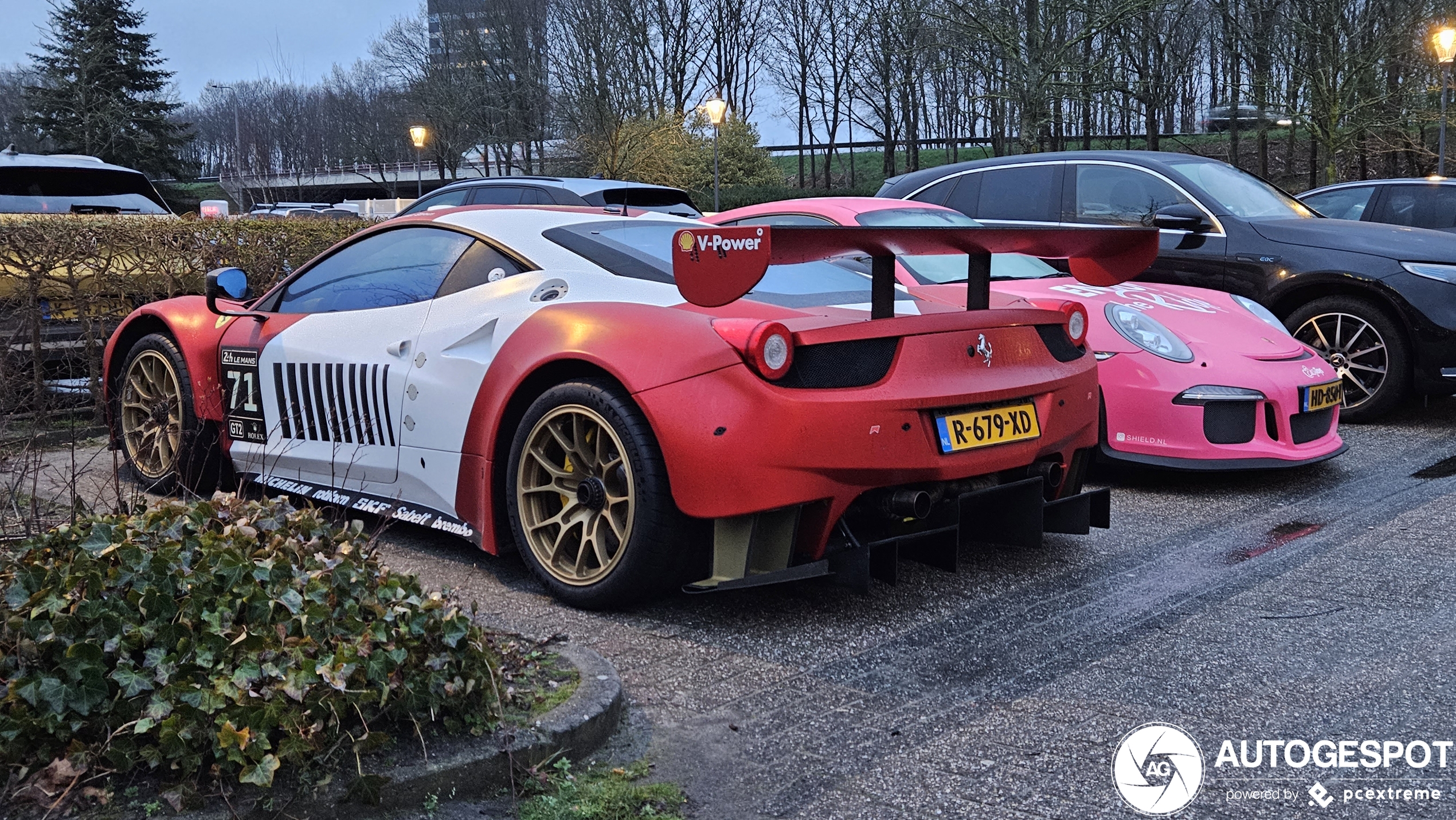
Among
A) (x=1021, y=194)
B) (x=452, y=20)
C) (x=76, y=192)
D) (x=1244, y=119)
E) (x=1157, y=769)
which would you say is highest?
(x=452, y=20)

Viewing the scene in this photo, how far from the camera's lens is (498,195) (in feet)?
41.4

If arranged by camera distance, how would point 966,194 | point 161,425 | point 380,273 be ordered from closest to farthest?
point 380,273, point 161,425, point 966,194

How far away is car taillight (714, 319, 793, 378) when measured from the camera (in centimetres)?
332

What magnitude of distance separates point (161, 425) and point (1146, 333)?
14.4 ft

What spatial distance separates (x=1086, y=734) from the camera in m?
2.82

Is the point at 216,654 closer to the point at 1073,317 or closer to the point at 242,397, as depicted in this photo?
the point at 242,397

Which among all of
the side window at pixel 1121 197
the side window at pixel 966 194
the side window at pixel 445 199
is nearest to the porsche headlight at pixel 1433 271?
the side window at pixel 1121 197

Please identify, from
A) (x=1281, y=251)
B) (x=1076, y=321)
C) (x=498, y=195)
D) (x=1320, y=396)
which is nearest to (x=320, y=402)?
(x=1076, y=321)

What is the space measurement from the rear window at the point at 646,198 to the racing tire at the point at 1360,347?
517cm

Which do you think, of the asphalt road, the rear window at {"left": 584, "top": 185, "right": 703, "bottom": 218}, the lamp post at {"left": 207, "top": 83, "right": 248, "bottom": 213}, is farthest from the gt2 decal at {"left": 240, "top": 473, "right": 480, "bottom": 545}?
the lamp post at {"left": 207, "top": 83, "right": 248, "bottom": 213}

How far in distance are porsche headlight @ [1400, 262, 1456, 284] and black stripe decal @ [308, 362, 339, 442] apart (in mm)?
6231

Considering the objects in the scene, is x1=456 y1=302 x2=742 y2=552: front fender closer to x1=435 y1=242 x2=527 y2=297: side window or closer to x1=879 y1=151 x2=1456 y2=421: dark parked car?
x1=435 y1=242 x2=527 y2=297: side window

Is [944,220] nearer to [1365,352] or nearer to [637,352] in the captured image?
[1365,352]

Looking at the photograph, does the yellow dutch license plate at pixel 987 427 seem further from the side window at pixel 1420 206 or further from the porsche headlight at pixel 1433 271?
the side window at pixel 1420 206
